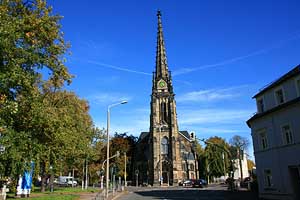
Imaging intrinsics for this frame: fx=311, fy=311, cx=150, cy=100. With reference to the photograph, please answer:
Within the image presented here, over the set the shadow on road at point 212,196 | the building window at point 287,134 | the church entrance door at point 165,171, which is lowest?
the shadow on road at point 212,196

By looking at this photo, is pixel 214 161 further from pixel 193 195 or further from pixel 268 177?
pixel 268 177

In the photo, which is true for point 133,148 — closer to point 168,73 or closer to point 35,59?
point 168,73

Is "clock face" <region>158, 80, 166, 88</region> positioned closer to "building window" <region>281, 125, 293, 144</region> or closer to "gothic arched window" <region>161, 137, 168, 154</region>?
"gothic arched window" <region>161, 137, 168, 154</region>

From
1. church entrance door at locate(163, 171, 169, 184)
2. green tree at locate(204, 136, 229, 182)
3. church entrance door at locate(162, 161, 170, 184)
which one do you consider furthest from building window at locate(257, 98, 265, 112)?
green tree at locate(204, 136, 229, 182)

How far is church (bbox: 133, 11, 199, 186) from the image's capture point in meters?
77.1

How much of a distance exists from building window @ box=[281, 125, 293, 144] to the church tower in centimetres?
5418

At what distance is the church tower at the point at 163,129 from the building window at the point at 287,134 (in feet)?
178

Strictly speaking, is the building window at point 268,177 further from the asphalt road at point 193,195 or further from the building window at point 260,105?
the building window at point 260,105

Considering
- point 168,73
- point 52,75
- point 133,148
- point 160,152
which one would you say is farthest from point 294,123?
point 133,148

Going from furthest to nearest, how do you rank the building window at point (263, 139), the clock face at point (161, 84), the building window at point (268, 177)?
the clock face at point (161, 84)
the building window at point (263, 139)
the building window at point (268, 177)

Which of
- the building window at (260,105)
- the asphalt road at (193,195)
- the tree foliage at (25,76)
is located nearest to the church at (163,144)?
the asphalt road at (193,195)

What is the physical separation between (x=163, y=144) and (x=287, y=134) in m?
58.4

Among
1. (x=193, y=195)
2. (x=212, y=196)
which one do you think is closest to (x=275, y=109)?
(x=212, y=196)

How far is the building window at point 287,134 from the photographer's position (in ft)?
75.6
